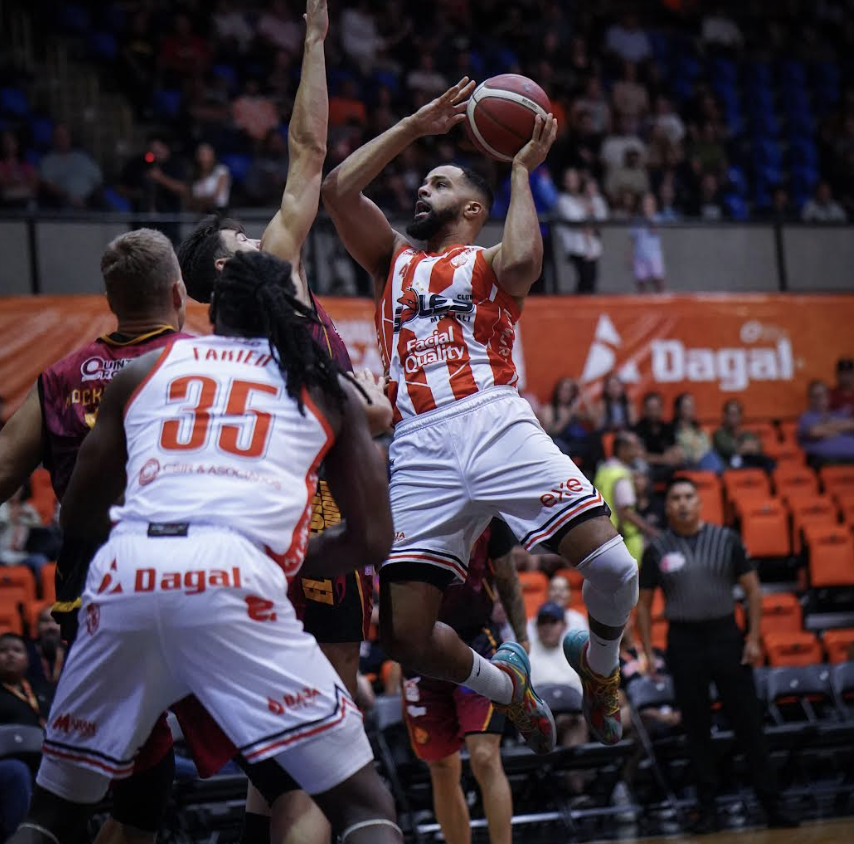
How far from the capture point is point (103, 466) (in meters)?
3.83

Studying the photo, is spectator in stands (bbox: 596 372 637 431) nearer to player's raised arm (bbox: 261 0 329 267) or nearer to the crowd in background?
the crowd in background

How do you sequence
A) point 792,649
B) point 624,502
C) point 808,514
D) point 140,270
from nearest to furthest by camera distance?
1. point 140,270
2. point 792,649
3. point 624,502
4. point 808,514

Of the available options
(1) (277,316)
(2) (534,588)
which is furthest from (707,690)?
(1) (277,316)

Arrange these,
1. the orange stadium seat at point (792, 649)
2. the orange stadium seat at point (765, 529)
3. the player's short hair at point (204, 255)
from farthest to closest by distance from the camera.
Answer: the orange stadium seat at point (765, 529)
the orange stadium seat at point (792, 649)
the player's short hair at point (204, 255)

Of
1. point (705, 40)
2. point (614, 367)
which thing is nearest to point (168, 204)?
point (614, 367)

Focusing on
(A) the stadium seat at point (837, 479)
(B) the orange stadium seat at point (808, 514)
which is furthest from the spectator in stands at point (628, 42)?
(B) the orange stadium seat at point (808, 514)

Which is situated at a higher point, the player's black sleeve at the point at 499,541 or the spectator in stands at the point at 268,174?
the spectator in stands at the point at 268,174

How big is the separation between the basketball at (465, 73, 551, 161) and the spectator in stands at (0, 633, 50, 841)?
453cm

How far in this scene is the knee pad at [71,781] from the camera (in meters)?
3.58

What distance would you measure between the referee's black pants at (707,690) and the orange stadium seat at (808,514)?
402 centimetres

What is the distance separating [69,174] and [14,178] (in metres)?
0.62

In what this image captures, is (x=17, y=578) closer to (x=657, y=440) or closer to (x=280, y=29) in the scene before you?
(x=657, y=440)

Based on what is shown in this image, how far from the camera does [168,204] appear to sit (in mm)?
13406

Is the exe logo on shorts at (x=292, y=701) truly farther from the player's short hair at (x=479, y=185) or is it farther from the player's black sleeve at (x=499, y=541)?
the player's black sleeve at (x=499, y=541)
